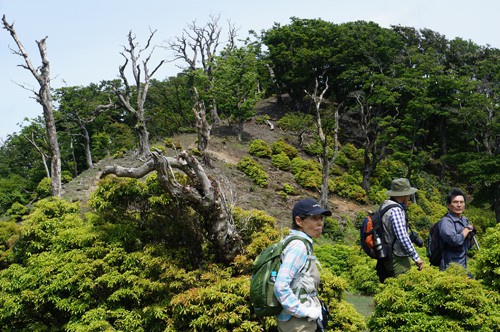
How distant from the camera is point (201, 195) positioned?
20.5 feet

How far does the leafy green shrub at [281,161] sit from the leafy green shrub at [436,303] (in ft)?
71.8

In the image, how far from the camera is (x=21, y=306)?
21.7ft

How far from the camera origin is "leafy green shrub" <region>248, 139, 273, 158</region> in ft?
90.6

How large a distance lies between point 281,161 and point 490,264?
71.3ft

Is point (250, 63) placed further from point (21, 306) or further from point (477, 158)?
point (21, 306)

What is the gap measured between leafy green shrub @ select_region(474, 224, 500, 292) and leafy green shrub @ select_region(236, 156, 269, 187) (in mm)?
17655

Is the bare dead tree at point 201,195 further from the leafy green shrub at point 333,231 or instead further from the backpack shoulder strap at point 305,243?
the leafy green shrub at point 333,231

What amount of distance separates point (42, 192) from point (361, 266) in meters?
23.3

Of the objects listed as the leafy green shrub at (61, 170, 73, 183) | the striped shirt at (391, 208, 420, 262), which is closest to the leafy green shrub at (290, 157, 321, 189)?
the leafy green shrub at (61, 170, 73, 183)

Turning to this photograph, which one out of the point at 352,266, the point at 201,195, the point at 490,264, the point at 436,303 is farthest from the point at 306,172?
the point at 436,303

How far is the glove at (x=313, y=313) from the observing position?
314 cm

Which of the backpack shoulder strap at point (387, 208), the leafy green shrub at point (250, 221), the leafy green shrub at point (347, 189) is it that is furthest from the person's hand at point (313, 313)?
the leafy green shrub at point (347, 189)

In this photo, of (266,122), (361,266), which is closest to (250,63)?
(266,122)

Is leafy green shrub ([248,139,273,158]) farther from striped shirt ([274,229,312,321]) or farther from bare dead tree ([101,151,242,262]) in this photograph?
striped shirt ([274,229,312,321])
